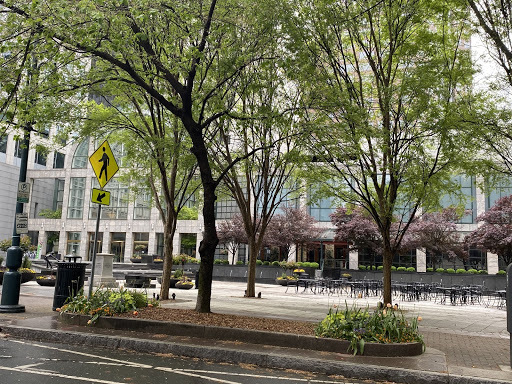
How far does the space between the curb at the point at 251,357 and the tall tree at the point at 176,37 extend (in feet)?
8.24

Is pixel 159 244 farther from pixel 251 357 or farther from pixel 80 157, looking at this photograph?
pixel 251 357

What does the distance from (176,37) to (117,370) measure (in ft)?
27.8

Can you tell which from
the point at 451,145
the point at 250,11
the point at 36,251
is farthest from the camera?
the point at 36,251

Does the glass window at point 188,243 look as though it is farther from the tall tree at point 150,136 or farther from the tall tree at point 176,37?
the tall tree at point 176,37

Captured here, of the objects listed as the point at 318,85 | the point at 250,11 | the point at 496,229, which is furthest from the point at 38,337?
the point at 496,229

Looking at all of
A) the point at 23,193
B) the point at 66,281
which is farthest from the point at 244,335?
the point at 23,193

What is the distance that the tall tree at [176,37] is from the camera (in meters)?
8.59

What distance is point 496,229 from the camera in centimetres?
3050

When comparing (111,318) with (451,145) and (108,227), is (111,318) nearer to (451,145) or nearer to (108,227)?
(451,145)

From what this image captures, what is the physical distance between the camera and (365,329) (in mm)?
8164

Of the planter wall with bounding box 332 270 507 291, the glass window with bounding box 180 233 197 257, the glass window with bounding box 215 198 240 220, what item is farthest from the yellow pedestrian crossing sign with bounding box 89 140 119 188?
the glass window with bounding box 180 233 197 257

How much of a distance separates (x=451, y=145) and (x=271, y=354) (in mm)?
9622

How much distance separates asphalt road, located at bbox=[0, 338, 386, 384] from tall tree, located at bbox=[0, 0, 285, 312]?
3.26m

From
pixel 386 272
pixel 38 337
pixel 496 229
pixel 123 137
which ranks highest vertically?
pixel 123 137
